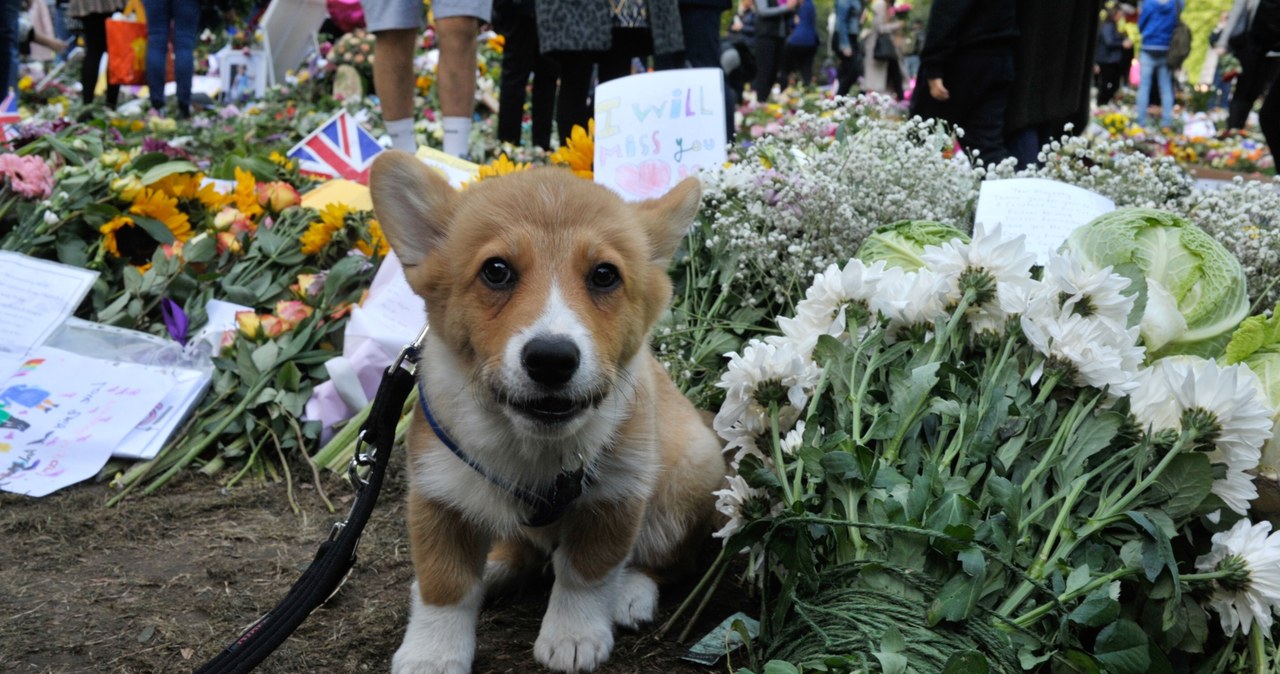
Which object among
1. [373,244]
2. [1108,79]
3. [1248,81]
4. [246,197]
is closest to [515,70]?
[246,197]

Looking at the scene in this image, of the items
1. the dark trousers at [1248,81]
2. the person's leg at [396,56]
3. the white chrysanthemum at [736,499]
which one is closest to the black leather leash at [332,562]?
the white chrysanthemum at [736,499]

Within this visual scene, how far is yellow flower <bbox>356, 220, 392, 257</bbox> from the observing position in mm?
4090

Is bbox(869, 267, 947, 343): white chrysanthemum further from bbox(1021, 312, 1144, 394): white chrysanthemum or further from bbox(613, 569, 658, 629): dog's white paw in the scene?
bbox(613, 569, 658, 629): dog's white paw

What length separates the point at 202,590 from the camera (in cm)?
260

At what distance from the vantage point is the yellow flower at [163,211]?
430cm

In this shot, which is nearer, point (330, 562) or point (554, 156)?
point (330, 562)

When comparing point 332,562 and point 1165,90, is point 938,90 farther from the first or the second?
point 1165,90

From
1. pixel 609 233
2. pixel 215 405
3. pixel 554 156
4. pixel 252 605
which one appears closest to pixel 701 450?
pixel 609 233

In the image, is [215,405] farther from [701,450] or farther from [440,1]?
[440,1]

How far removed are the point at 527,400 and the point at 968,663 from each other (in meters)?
0.89

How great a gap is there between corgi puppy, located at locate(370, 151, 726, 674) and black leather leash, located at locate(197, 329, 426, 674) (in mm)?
80

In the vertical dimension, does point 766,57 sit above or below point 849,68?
above

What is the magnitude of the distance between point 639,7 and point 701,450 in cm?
379

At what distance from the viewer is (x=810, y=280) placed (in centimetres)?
340
